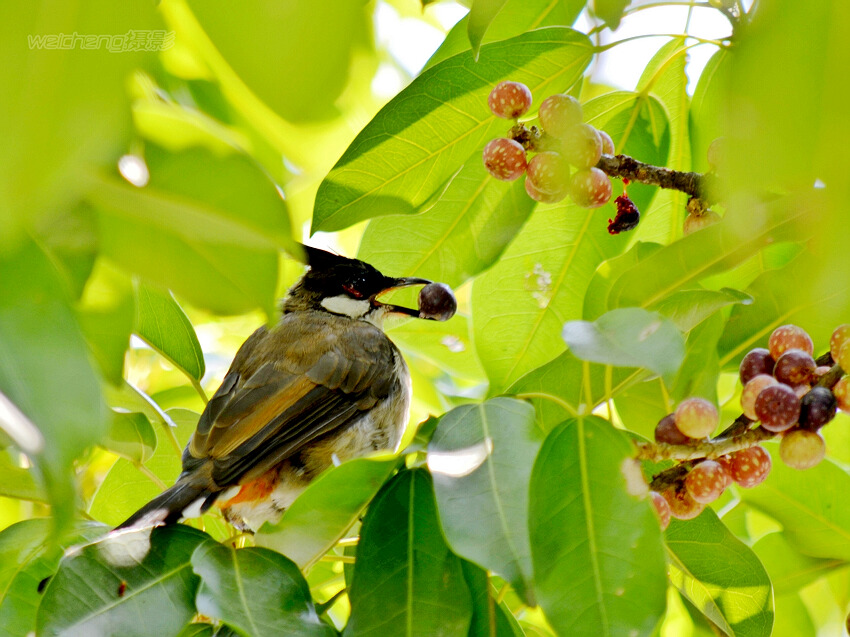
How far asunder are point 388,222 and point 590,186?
61 cm

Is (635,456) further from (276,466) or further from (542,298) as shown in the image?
(276,466)

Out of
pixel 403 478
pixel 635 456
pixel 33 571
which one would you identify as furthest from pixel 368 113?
pixel 33 571

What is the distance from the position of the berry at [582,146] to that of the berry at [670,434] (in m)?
0.56

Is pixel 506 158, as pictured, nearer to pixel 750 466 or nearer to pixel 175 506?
pixel 750 466

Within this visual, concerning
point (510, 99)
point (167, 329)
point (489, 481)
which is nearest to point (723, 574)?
point (489, 481)

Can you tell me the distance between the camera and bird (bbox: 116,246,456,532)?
219 centimetres

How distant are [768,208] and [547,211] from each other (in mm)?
978

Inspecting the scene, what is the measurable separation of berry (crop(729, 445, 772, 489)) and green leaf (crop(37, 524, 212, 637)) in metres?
1.01

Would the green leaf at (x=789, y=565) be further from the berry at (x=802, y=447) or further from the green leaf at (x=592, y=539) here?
the green leaf at (x=592, y=539)

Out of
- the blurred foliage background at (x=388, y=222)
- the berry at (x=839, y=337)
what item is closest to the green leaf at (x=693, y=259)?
the blurred foliage background at (x=388, y=222)

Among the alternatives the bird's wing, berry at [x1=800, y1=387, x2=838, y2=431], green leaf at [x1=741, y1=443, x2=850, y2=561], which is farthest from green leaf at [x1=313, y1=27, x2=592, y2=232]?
green leaf at [x1=741, y1=443, x2=850, y2=561]

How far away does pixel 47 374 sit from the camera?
792 millimetres

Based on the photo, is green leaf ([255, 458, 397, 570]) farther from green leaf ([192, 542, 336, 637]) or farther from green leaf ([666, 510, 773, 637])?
green leaf ([666, 510, 773, 637])

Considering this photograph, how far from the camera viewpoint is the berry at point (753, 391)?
1.48m
